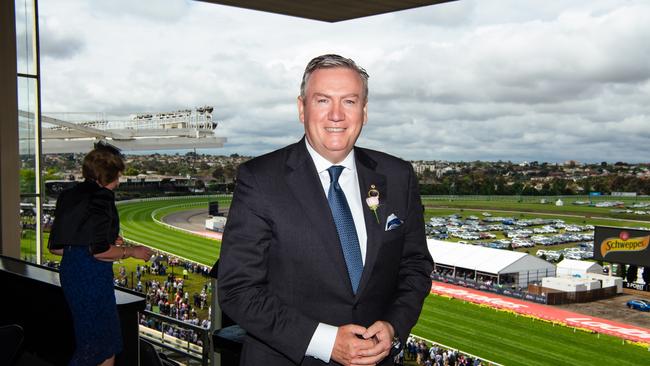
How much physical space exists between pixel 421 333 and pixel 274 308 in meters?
15.9

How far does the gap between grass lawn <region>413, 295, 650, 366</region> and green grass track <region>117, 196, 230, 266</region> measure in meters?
9.75

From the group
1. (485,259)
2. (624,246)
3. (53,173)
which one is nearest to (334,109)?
(53,173)

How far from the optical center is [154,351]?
2.76 meters

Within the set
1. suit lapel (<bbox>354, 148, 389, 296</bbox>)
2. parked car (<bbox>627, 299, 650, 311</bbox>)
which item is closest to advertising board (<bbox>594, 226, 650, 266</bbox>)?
parked car (<bbox>627, 299, 650, 311</bbox>)

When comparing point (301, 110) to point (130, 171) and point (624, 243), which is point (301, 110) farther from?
point (624, 243)

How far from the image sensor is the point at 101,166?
2092mm

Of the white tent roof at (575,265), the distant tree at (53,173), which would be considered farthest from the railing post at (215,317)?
the white tent roof at (575,265)

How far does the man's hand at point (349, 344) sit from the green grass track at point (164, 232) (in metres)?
20.7

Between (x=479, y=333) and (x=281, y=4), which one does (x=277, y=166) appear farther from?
(x=479, y=333)

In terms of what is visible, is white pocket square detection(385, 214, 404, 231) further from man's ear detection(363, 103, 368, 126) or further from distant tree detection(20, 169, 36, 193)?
distant tree detection(20, 169, 36, 193)

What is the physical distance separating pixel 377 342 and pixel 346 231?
0.21 m

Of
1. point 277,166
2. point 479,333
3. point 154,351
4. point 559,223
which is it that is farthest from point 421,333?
point 277,166

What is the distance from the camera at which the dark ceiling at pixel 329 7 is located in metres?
5.07

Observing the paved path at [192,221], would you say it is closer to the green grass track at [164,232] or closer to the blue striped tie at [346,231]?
the green grass track at [164,232]
